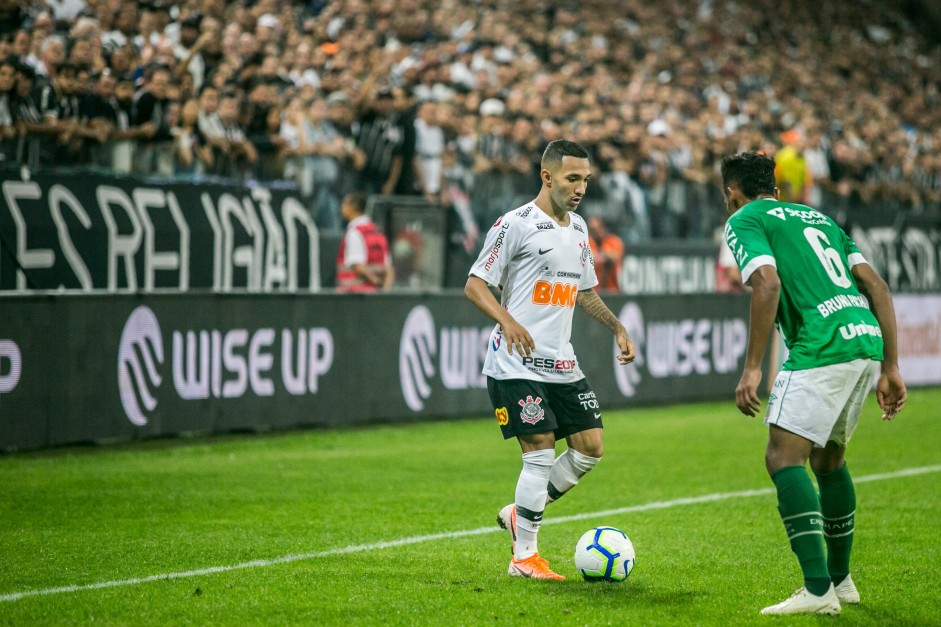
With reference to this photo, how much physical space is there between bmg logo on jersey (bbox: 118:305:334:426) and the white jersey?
5711mm

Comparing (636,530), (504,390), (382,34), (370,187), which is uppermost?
(382,34)

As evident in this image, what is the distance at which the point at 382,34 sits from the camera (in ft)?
64.4

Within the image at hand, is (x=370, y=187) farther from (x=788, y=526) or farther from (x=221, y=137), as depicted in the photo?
(x=788, y=526)

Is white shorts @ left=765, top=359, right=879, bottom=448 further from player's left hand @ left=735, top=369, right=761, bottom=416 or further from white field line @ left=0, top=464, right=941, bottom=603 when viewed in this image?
white field line @ left=0, top=464, right=941, bottom=603

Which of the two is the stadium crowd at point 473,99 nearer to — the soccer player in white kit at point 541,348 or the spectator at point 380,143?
the spectator at point 380,143

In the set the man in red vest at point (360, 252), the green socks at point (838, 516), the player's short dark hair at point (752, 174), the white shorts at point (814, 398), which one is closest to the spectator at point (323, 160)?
the man in red vest at point (360, 252)

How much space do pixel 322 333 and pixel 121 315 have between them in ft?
7.93

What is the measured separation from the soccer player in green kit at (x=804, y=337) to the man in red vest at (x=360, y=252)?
9.30 m

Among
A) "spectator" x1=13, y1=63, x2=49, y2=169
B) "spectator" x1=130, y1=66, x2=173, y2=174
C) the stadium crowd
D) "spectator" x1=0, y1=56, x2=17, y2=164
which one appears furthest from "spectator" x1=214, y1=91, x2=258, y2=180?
"spectator" x1=0, y1=56, x2=17, y2=164

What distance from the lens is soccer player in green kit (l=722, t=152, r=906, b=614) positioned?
5852 mm

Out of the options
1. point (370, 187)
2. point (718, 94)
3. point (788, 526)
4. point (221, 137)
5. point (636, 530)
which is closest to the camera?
point (788, 526)

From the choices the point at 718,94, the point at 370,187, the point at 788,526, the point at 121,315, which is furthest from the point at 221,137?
the point at 718,94

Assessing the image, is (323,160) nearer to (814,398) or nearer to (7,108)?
(7,108)

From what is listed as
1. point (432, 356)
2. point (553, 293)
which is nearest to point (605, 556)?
point (553, 293)
